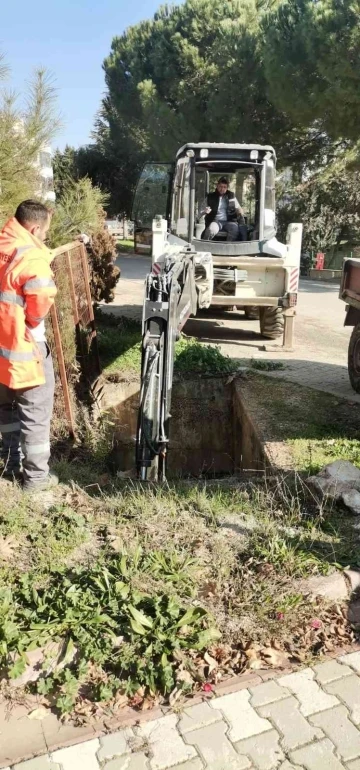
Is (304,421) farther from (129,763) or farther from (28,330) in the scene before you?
(129,763)

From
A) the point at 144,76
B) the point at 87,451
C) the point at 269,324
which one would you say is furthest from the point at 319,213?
the point at 87,451

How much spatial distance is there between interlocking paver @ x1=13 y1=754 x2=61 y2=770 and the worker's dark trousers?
1.99 metres

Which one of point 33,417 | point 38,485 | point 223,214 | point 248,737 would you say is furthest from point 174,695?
point 223,214

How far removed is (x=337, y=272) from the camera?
20.6 metres

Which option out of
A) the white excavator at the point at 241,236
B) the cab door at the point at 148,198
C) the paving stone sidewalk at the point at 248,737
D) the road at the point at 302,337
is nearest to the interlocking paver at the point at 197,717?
the paving stone sidewalk at the point at 248,737

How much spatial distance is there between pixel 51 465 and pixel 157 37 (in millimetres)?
23576

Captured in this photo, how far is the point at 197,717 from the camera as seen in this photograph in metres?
2.43

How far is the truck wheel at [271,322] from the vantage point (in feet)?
32.1

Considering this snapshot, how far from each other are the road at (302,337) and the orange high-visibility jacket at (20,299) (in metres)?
4.26

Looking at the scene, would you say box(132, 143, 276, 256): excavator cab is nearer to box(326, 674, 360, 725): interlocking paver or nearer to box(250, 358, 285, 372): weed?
box(250, 358, 285, 372): weed

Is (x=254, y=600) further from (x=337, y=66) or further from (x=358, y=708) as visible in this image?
(x=337, y=66)

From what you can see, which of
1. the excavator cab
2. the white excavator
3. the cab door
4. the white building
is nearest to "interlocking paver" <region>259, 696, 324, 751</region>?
the white building

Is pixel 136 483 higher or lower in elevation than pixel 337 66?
lower

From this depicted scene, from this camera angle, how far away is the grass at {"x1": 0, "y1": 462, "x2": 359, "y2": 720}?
8.39 feet
